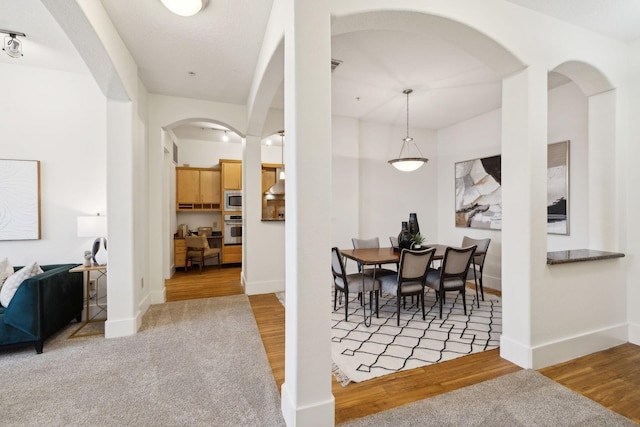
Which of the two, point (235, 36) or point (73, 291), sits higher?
point (235, 36)

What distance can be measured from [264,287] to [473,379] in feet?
10.1

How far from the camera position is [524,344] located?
227 centimetres

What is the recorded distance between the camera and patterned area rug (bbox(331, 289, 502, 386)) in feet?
7.68

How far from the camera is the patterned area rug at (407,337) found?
2.34m

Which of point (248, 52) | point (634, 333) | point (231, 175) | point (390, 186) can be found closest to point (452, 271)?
point (634, 333)

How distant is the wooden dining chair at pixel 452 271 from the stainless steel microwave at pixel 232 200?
476cm

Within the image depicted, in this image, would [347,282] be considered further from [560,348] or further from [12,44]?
[12,44]

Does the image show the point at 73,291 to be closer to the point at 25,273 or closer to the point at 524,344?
the point at 25,273

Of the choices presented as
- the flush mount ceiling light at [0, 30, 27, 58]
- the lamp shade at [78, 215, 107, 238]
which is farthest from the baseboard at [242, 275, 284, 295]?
the flush mount ceiling light at [0, 30, 27, 58]

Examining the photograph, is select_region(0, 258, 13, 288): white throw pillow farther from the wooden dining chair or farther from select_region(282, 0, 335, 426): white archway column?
the wooden dining chair

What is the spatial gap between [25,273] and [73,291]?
51 cm

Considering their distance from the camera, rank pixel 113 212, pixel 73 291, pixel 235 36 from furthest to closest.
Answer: pixel 73 291 → pixel 113 212 → pixel 235 36

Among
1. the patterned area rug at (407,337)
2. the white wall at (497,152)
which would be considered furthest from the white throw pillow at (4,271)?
the white wall at (497,152)

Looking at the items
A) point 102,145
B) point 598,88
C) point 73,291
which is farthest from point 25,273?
point 598,88
